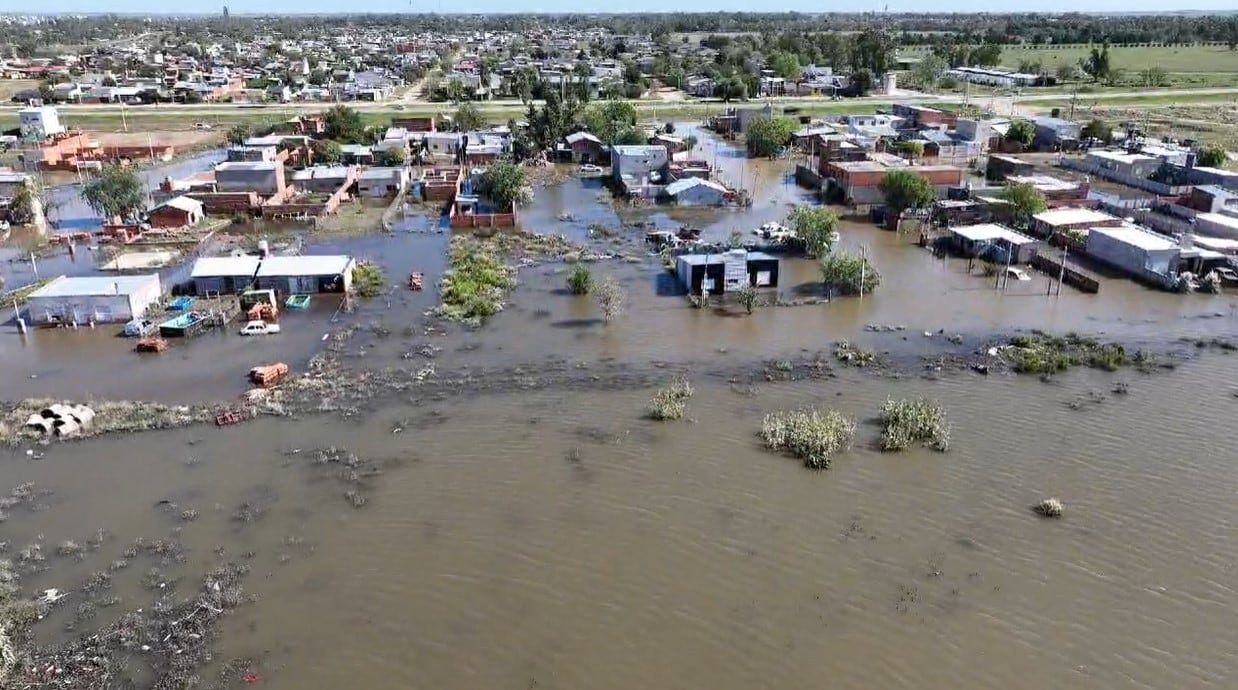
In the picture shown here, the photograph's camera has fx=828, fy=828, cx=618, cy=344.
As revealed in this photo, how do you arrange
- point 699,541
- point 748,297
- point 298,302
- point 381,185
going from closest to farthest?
point 699,541
point 748,297
point 298,302
point 381,185

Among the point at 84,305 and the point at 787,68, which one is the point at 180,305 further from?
the point at 787,68

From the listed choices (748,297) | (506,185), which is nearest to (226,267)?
(506,185)

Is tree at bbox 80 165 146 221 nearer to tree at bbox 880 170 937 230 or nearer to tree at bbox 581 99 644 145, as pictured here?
tree at bbox 581 99 644 145

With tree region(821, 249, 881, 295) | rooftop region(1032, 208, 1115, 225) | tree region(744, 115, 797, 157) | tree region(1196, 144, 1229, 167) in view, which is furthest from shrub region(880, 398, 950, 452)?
tree region(744, 115, 797, 157)

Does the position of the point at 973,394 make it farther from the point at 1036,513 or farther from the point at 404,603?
the point at 404,603

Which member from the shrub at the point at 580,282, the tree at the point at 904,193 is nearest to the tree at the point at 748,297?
the shrub at the point at 580,282

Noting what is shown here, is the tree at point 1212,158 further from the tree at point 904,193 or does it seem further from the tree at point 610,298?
the tree at point 610,298
